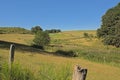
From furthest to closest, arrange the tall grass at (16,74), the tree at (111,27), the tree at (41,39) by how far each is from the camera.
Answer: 1. the tree at (111,27)
2. the tree at (41,39)
3. the tall grass at (16,74)

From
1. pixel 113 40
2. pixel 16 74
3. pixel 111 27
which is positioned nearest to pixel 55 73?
pixel 16 74

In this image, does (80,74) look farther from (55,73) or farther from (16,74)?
(16,74)

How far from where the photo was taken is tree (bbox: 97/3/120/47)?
74162 mm

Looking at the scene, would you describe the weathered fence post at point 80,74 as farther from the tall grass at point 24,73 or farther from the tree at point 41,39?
the tree at point 41,39

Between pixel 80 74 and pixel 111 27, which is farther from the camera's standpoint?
pixel 111 27

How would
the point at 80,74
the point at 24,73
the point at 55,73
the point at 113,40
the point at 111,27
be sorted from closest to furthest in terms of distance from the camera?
1. the point at 80,74
2. the point at 55,73
3. the point at 24,73
4. the point at 113,40
5. the point at 111,27

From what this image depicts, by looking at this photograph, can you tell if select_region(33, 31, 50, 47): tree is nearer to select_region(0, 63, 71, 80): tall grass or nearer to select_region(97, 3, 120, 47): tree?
select_region(97, 3, 120, 47): tree

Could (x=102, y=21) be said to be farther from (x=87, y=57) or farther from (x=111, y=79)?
(x=111, y=79)

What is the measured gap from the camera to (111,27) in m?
79.7

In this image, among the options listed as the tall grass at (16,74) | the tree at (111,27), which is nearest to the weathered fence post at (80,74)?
the tall grass at (16,74)

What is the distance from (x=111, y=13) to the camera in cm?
8212

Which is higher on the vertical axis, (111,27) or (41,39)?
(111,27)

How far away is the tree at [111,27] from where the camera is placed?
7416 cm

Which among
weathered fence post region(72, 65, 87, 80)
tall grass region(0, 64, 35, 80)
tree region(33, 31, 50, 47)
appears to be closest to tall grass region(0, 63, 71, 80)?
tall grass region(0, 64, 35, 80)
